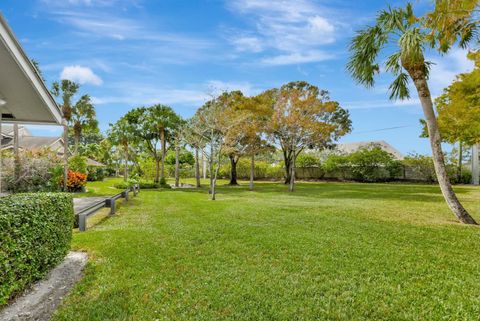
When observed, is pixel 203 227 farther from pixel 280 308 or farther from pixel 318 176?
pixel 318 176

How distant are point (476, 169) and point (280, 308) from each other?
30.8 m

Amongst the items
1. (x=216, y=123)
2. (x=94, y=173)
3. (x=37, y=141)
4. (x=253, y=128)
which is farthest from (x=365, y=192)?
(x=37, y=141)

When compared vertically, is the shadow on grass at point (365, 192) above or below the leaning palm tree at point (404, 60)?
below

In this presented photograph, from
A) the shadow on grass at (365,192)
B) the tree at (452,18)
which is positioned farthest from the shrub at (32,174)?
the tree at (452,18)

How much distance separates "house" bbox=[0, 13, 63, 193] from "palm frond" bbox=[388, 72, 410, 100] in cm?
1007

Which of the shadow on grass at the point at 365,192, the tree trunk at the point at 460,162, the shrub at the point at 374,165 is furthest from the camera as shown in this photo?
the shrub at the point at 374,165

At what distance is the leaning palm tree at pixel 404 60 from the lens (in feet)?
27.6

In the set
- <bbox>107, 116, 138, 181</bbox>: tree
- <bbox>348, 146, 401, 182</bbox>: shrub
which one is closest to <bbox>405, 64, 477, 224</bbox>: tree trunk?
<bbox>348, 146, 401, 182</bbox>: shrub

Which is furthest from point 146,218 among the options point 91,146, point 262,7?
point 91,146

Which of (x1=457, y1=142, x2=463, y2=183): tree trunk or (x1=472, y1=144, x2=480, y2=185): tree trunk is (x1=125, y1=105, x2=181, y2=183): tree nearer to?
(x1=457, y1=142, x2=463, y2=183): tree trunk

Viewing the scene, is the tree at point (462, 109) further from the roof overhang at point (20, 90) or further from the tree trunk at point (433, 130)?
the roof overhang at point (20, 90)

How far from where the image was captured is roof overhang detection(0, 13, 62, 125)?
527 cm

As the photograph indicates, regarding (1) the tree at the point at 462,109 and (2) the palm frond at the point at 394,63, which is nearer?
(2) the palm frond at the point at 394,63

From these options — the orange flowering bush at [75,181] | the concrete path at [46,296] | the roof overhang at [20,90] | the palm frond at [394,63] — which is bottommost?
the concrete path at [46,296]
